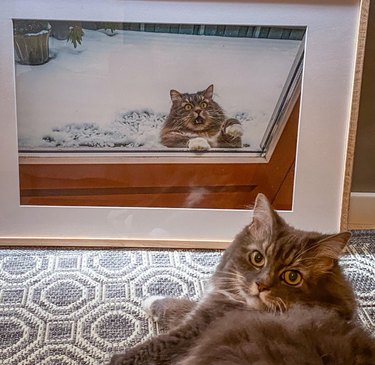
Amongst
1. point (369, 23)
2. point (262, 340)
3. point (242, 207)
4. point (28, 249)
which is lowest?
point (28, 249)

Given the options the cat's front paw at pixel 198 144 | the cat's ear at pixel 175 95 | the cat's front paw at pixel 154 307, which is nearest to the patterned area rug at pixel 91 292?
the cat's front paw at pixel 154 307

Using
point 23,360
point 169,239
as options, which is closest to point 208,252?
point 169,239

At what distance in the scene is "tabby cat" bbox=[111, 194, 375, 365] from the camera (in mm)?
1076

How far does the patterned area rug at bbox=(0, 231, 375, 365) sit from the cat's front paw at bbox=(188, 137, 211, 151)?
1.04ft

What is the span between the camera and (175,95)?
187 cm

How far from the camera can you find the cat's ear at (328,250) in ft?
4.38

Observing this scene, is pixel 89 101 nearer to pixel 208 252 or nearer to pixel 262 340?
pixel 208 252

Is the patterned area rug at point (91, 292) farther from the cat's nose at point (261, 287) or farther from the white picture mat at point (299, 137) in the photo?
the cat's nose at point (261, 287)

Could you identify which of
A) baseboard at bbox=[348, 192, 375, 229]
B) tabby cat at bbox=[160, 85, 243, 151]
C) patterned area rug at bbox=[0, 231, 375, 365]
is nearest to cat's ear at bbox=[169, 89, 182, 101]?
tabby cat at bbox=[160, 85, 243, 151]

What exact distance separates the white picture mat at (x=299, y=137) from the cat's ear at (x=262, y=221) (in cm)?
53

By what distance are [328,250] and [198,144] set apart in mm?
681

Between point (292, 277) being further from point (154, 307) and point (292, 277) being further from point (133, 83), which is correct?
point (133, 83)

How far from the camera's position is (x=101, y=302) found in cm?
163

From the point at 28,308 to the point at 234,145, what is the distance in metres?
0.76
